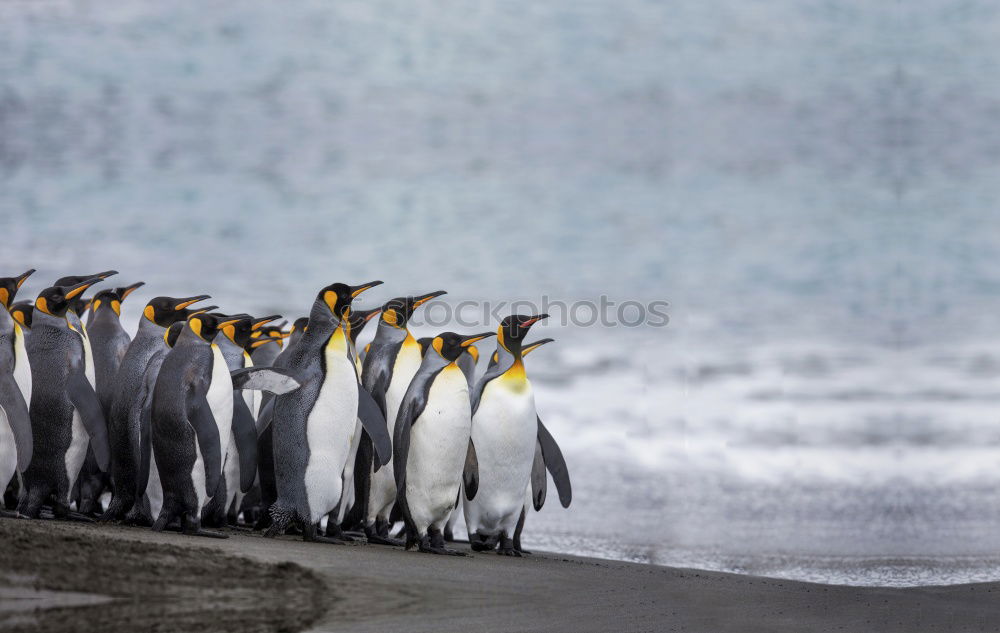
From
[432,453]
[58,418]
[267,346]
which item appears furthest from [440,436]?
[267,346]

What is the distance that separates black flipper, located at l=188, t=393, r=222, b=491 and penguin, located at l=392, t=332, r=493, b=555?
2.45 ft

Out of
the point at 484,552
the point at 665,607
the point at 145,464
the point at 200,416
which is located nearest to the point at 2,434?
the point at 145,464

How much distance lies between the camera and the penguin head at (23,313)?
5.20m

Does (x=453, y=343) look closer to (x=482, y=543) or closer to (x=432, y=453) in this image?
(x=432, y=453)

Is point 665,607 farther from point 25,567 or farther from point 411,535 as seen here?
point 25,567

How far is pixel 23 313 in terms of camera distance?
5.21 m

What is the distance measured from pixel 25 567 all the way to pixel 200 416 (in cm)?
132

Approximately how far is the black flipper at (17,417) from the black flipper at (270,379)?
35.5 inches

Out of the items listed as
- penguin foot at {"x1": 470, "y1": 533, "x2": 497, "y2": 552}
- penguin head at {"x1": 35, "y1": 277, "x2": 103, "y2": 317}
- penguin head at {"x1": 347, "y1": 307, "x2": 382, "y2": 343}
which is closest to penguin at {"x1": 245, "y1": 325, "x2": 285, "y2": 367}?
penguin head at {"x1": 347, "y1": 307, "x2": 382, "y2": 343}

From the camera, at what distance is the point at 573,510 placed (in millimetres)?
8117

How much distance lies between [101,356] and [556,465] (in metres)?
2.41

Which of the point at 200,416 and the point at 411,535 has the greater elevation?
the point at 200,416

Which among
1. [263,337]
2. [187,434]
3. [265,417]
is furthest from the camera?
[263,337]

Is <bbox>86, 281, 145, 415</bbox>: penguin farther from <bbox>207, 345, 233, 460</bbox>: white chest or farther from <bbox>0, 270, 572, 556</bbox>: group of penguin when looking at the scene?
<bbox>207, 345, 233, 460</bbox>: white chest
